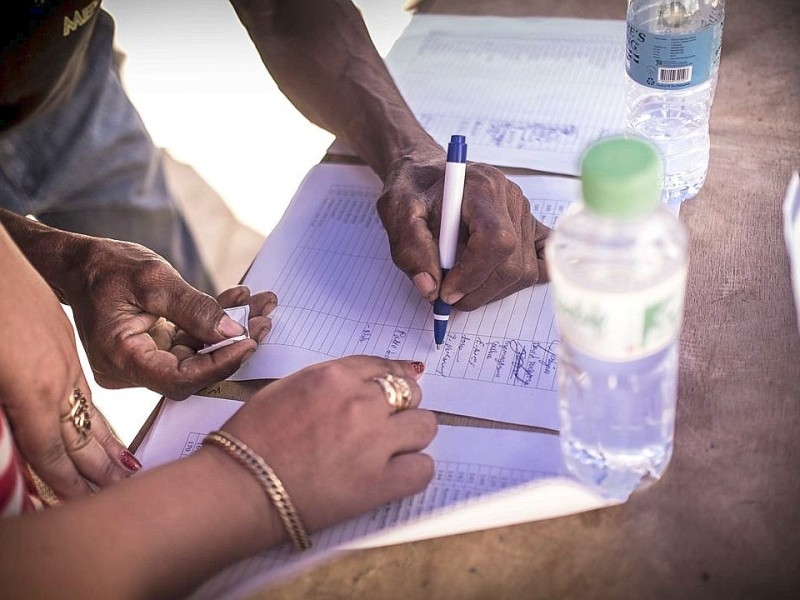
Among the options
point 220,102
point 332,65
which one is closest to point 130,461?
point 332,65

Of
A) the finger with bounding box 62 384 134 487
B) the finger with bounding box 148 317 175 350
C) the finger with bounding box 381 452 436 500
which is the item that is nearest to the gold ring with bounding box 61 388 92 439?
the finger with bounding box 62 384 134 487

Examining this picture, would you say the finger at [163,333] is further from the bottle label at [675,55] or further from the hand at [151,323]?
the bottle label at [675,55]

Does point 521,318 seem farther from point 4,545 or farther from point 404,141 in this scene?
point 4,545

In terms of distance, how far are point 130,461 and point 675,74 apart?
2.57ft

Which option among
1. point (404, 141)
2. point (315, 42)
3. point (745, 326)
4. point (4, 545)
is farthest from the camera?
point (315, 42)

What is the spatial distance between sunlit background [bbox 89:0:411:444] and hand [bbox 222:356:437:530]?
1.56m

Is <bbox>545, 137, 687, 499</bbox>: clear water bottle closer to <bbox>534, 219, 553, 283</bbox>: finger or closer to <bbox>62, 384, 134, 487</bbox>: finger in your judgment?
<bbox>534, 219, 553, 283</bbox>: finger

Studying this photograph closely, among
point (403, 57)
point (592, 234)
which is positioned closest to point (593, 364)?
point (592, 234)

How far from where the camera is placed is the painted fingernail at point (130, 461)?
0.90 meters

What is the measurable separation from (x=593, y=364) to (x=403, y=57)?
91 cm

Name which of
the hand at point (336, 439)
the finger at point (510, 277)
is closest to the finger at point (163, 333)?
the hand at point (336, 439)

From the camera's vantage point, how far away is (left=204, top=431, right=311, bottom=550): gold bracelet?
2.50ft

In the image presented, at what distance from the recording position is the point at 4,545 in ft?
2.23

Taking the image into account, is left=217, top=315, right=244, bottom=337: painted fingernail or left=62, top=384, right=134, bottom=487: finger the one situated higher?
left=217, top=315, right=244, bottom=337: painted fingernail
